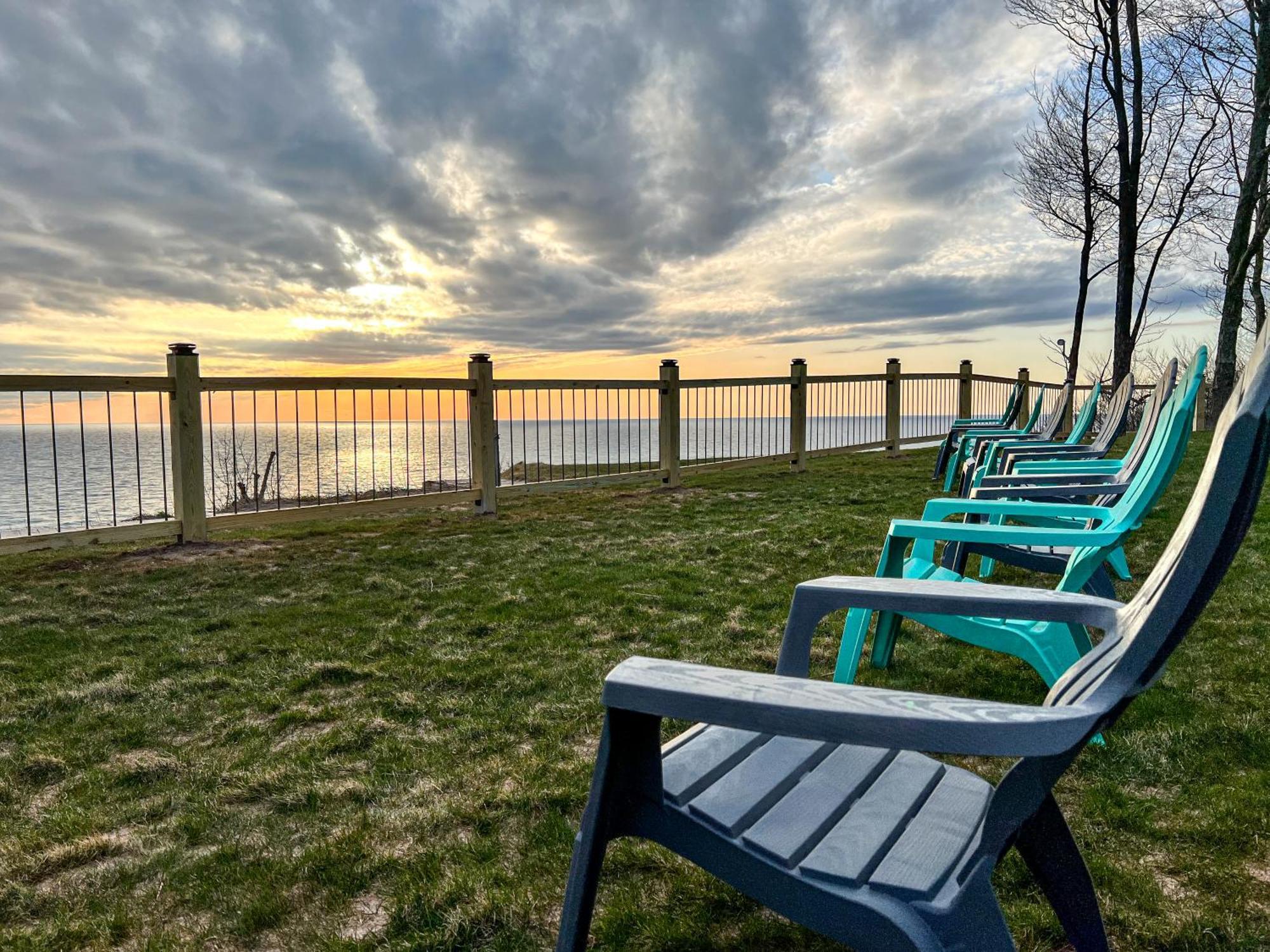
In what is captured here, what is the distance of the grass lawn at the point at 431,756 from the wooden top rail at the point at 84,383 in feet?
4.38

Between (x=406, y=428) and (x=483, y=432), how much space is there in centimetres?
80

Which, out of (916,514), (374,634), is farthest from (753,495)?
(374,634)

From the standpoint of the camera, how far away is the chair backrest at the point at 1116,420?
15.7 ft

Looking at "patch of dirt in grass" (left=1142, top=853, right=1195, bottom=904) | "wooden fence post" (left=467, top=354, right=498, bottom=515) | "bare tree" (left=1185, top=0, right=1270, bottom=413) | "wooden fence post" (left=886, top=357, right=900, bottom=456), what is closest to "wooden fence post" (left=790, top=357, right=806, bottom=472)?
"wooden fence post" (left=886, top=357, right=900, bottom=456)

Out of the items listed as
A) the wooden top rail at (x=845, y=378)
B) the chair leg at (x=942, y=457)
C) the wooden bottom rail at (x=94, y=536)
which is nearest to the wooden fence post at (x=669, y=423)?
the wooden top rail at (x=845, y=378)

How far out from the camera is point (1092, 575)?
8.30ft

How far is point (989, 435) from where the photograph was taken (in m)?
7.11

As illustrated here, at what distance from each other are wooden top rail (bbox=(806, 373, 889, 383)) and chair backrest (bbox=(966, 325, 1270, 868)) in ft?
32.7

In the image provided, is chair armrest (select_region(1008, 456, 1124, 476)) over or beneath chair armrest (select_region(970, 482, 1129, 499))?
over

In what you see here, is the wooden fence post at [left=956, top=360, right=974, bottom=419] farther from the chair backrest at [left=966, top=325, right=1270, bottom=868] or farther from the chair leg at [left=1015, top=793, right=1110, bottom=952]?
the chair backrest at [left=966, top=325, right=1270, bottom=868]

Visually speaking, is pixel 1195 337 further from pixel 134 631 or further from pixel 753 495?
pixel 134 631

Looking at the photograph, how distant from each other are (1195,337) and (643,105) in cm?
1711

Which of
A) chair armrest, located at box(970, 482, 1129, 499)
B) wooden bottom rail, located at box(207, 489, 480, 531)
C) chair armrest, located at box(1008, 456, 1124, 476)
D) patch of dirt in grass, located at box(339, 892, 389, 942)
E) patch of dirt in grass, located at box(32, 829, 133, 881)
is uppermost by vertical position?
chair armrest, located at box(1008, 456, 1124, 476)

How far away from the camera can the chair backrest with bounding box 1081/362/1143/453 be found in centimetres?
480
